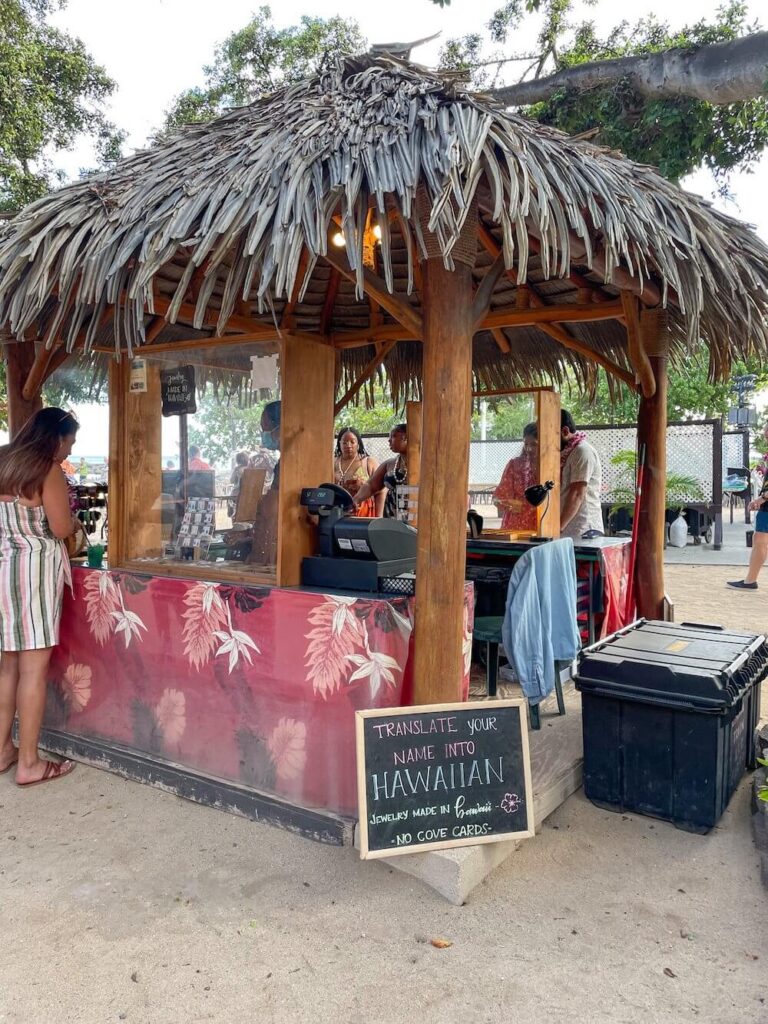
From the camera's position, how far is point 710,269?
300cm

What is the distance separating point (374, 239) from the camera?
3.38 metres

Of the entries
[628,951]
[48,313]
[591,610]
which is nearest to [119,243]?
[48,313]

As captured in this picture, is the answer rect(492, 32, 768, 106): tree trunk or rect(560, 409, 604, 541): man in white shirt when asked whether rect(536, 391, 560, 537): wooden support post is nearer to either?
rect(560, 409, 604, 541): man in white shirt

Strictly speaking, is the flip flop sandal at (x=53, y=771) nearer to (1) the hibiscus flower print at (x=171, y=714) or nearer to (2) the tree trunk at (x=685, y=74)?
(1) the hibiscus flower print at (x=171, y=714)

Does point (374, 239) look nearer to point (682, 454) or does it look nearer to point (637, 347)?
point (637, 347)

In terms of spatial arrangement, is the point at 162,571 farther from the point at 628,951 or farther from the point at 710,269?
the point at 710,269

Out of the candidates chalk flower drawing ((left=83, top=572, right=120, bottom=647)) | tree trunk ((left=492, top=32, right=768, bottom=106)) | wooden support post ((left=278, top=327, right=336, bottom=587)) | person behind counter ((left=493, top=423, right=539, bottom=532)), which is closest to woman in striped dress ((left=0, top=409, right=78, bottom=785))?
chalk flower drawing ((left=83, top=572, right=120, bottom=647))

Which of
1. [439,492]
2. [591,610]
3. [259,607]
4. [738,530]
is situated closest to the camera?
[439,492]

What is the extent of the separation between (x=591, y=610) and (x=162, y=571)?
8.53 ft

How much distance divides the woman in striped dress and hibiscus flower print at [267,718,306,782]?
1.17 meters

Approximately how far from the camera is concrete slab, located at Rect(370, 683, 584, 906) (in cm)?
233

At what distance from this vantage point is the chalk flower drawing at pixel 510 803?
2504mm

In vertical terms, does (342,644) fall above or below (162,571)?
below

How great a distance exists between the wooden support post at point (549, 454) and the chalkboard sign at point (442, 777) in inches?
81.2
